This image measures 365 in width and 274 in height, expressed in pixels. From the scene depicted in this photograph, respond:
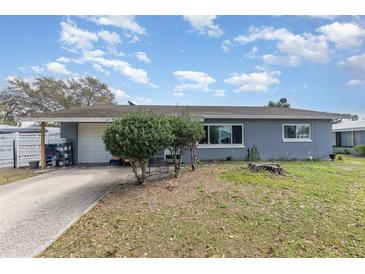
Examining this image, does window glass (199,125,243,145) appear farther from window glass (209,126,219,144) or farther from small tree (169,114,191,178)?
small tree (169,114,191,178)

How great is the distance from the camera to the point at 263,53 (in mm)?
13797

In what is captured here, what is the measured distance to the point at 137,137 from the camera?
20.2ft

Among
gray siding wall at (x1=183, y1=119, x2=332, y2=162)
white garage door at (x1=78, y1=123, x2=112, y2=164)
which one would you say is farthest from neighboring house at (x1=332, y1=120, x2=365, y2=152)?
white garage door at (x1=78, y1=123, x2=112, y2=164)

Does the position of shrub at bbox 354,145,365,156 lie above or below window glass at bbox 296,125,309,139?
below

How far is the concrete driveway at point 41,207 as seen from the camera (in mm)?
3604

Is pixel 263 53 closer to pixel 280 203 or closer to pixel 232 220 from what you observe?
pixel 280 203

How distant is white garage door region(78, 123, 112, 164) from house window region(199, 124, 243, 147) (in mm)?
6016

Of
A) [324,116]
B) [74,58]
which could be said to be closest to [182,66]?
[74,58]

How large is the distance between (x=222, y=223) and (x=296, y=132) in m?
11.7

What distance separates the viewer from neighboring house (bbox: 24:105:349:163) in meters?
13.0

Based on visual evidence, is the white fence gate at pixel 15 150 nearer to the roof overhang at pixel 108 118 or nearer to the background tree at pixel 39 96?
the roof overhang at pixel 108 118

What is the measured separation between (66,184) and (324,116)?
45.7 feet

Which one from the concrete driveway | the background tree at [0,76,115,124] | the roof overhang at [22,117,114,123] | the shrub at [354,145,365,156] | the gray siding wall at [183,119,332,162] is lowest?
the concrete driveway

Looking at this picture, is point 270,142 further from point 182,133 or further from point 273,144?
point 182,133
